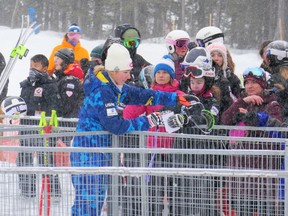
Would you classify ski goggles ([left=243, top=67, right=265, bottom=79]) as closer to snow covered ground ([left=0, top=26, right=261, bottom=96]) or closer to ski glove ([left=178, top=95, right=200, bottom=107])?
ski glove ([left=178, top=95, right=200, bottom=107])

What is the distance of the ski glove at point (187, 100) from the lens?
641 centimetres

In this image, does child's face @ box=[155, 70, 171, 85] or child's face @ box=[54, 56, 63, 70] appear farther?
child's face @ box=[54, 56, 63, 70]

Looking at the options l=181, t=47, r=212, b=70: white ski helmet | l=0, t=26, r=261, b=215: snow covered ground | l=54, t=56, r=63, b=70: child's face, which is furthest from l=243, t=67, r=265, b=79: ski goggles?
l=0, t=26, r=261, b=215: snow covered ground

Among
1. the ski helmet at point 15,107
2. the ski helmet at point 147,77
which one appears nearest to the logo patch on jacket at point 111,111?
the ski helmet at point 147,77

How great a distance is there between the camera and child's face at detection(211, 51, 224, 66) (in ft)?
25.1

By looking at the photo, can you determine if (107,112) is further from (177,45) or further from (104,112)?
(177,45)

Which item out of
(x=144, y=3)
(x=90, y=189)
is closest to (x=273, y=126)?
(x=90, y=189)

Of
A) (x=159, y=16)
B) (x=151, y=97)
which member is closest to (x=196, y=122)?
(x=151, y=97)

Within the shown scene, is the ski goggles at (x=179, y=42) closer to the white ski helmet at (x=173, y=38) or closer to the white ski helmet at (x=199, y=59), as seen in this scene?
the white ski helmet at (x=173, y=38)

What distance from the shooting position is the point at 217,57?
766 centimetres

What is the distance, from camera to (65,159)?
6348 millimetres

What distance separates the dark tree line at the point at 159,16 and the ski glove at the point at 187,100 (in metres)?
37.6

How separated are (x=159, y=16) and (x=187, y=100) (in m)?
42.7

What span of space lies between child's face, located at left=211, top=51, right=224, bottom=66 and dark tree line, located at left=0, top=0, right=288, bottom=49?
3630 centimetres
